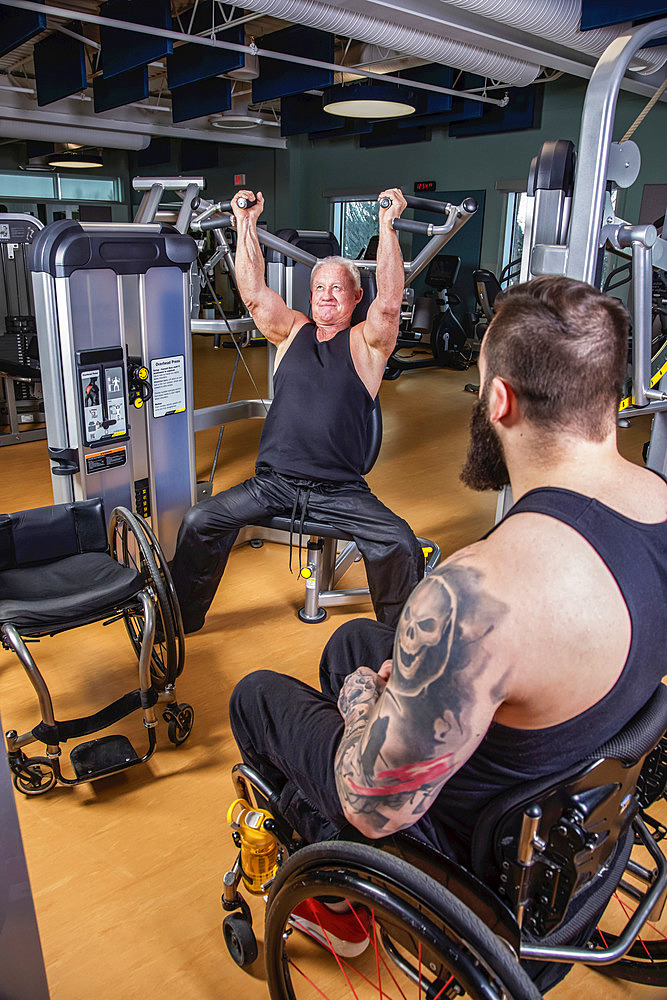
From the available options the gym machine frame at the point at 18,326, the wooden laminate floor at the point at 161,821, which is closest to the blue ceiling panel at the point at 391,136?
the gym machine frame at the point at 18,326

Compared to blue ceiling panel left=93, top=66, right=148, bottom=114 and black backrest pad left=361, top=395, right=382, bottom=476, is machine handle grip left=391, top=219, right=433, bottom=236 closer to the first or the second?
black backrest pad left=361, top=395, right=382, bottom=476

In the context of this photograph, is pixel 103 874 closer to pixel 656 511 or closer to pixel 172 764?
pixel 172 764

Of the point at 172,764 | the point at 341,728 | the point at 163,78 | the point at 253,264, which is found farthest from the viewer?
the point at 163,78

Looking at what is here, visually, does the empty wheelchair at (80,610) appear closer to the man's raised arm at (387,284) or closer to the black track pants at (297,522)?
the black track pants at (297,522)

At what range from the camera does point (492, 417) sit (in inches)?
39.6

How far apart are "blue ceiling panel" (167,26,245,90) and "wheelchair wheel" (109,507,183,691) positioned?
4.58 meters

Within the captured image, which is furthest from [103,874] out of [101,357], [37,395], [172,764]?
[37,395]

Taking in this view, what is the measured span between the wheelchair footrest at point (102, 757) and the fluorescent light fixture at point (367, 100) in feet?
17.7

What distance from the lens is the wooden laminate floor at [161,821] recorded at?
4.54 feet

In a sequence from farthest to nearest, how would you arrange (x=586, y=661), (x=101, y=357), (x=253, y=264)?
(x=253, y=264)
(x=101, y=357)
(x=586, y=661)

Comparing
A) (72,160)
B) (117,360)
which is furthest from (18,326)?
(72,160)

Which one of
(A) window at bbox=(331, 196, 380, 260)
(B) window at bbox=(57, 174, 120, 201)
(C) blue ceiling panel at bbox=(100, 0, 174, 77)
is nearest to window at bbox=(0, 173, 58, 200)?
(B) window at bbox=(57, 174, 120, 201)

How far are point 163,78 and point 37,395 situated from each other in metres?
4.71

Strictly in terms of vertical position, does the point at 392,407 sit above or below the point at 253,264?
below
